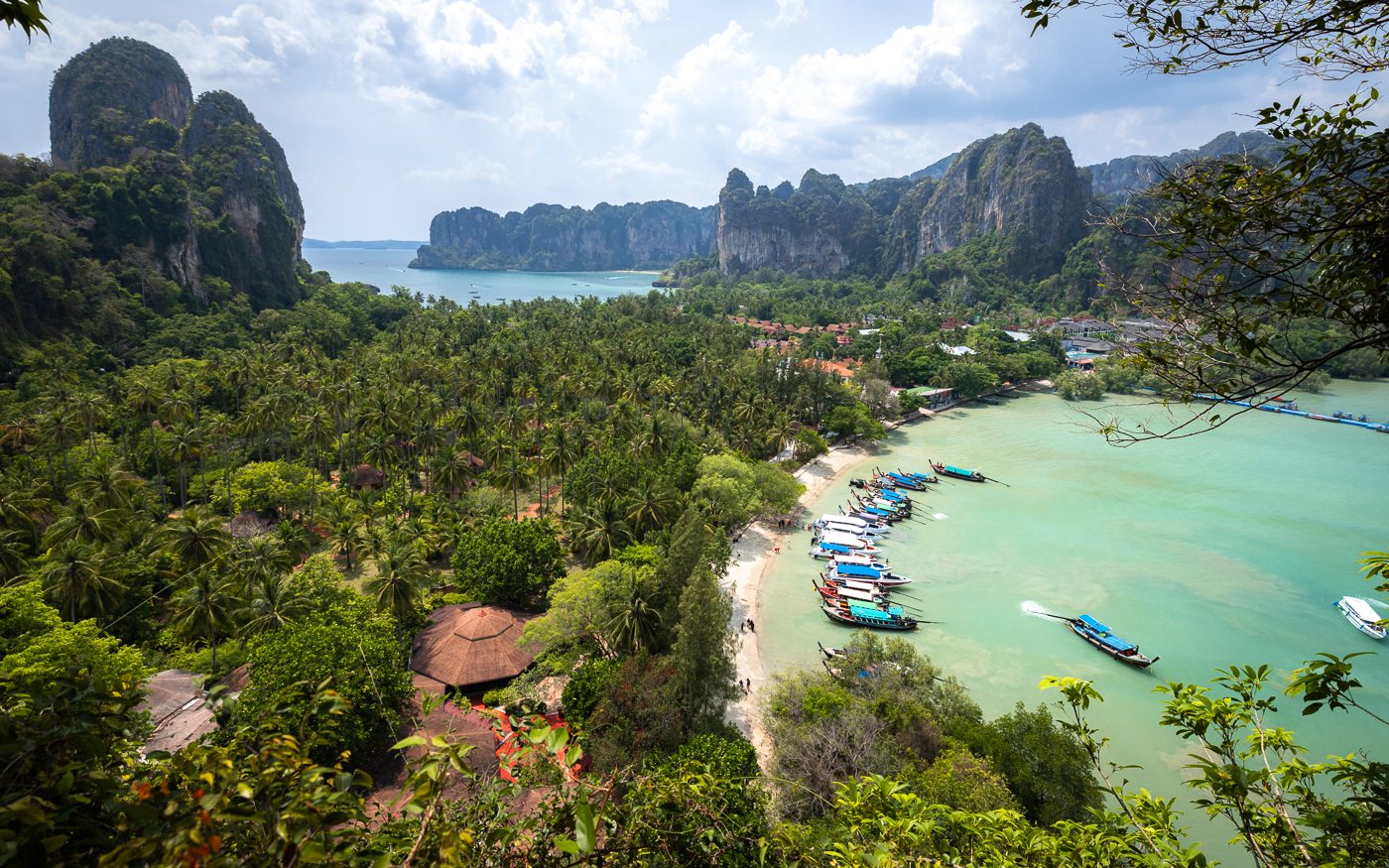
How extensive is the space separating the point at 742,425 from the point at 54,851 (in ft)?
143

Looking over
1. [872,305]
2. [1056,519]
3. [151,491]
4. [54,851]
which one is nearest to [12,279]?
[151,491]

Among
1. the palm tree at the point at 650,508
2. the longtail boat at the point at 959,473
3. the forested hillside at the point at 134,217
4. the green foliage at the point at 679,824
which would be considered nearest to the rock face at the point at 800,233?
the forested hillside at the point at 134,217

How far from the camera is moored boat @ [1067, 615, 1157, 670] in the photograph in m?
24.5

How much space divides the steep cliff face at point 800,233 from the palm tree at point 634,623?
17272 cm

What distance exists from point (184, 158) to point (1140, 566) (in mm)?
112681

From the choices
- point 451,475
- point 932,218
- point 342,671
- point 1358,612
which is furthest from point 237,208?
point 932,218

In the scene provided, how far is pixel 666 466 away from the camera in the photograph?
113 ft

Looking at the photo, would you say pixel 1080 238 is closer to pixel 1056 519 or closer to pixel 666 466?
pixel 1056 519

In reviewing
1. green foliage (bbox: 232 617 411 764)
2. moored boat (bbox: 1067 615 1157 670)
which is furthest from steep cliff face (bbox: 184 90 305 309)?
moored boat (bbox: 1067 615 1157 670)

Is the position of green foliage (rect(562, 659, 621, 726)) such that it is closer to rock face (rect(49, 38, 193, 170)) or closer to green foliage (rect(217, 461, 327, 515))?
green foliage (rect(217, 461, 327, 515))

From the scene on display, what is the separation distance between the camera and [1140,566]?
32.5 metres

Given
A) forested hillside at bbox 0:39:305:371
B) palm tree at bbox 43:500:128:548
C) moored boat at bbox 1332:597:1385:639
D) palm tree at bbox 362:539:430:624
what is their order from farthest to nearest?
forested hillside at bbox 0:39:305:371
moored boat at bbox 1332:597:1385:639
palm tree at bbox 43:500:128:548
palm tree at bbox 362:539:430:624

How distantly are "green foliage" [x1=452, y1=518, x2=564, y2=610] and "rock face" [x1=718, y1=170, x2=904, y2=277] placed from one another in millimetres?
169247

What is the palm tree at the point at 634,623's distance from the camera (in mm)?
19984
